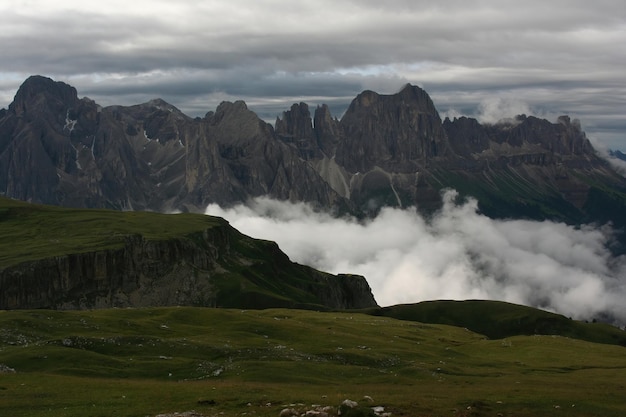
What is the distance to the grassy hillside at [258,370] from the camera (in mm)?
67250

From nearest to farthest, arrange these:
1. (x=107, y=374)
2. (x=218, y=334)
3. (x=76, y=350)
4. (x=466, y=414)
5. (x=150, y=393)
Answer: (x=466, y=414) < (x=150, y=393) < (x=107, y=374) < (x=76, y=350) < (x=218, y=334)

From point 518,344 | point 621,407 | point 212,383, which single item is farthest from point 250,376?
point 518,344

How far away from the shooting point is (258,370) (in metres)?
89.5

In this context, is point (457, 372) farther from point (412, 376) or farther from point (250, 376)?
point (250, 376)

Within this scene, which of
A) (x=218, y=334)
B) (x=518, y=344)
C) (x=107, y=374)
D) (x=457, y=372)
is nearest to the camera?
(x=107, y=374)

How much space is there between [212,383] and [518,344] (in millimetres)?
90737

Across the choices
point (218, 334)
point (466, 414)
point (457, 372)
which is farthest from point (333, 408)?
point (218, 334)

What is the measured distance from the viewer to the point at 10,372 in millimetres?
81500

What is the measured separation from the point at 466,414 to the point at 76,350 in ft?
165

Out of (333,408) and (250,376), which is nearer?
(333,408)

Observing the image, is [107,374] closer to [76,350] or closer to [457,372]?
[76,350]

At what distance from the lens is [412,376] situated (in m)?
97.6

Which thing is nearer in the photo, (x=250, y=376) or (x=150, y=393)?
(x=150, y=393)

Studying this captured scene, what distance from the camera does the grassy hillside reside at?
67.2m
